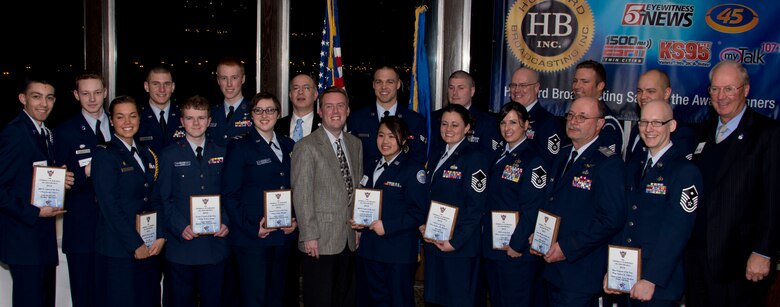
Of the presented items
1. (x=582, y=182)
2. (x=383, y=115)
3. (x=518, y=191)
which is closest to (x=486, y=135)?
(x=383, y=115)

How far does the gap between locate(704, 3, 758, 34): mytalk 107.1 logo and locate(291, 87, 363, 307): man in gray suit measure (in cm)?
332

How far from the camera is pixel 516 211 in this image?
3.79m

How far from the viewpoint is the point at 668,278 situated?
126 inches

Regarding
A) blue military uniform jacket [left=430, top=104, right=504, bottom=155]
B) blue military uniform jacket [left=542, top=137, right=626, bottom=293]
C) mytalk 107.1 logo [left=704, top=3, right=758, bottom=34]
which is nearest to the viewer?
blue military uniform jacket [left=542, top=137, right=626, bottom=293]

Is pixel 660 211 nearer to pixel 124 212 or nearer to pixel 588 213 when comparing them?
pixel 588 213

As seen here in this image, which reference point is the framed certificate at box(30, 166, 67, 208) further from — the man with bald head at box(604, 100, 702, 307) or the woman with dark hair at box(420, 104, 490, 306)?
the man with bald head at box(604, 100, 702, 307)

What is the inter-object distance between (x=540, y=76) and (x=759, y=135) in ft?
8.08

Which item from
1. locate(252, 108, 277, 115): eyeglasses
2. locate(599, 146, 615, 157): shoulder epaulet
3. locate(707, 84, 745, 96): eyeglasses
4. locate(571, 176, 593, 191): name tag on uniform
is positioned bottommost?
locate(571, 176, 593, 191): name tag on uniform

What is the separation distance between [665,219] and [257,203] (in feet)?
7.68

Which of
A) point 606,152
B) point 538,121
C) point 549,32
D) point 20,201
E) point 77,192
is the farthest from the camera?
point 549,32

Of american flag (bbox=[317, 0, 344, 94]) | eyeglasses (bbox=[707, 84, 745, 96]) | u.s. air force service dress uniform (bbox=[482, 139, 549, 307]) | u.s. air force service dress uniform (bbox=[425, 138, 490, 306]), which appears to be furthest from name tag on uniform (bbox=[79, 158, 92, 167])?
eyeglasses (bbox=[707, 84, 745, 96])

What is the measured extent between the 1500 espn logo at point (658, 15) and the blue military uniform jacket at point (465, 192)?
2.48 m

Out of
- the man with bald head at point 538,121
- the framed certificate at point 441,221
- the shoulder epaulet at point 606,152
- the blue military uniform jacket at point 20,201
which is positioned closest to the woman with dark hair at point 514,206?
the framed certificate at point 441,221

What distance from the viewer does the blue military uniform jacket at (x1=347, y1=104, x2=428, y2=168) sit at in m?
4.66
